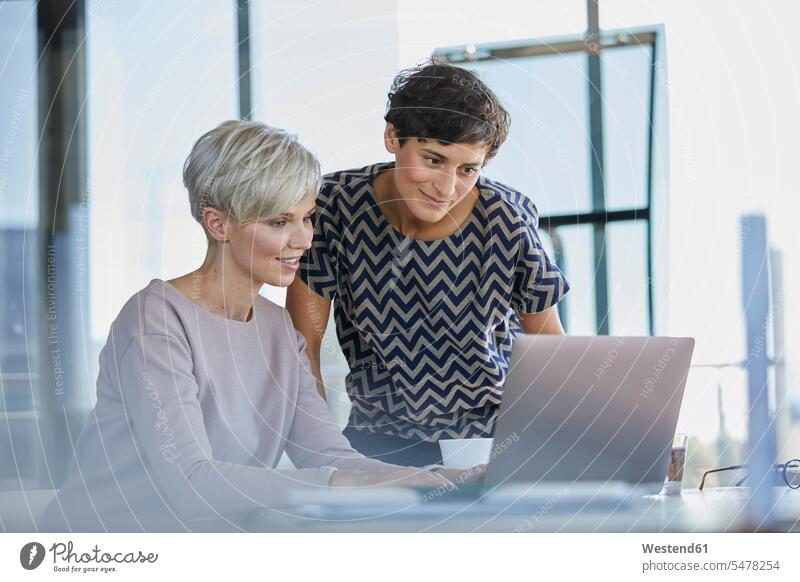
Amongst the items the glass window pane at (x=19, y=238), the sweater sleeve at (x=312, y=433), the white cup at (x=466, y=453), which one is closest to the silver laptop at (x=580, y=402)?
the white cup at (x=466, y=453)

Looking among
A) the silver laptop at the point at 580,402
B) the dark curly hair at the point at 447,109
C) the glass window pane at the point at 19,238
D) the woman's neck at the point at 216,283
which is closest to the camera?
the silver laptop at the point at 580,402

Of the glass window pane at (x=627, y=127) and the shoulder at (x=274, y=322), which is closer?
the shoulder at (x=274, y=322)

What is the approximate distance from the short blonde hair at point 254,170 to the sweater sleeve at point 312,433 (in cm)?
17

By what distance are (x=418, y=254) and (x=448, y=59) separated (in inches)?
31.0

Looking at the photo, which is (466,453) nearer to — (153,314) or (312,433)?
(312,433)

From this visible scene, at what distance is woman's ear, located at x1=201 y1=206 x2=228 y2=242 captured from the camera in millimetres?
1016

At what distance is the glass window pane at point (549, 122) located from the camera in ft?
6.06

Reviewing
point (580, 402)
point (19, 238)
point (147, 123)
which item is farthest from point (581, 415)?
point (19, 238)

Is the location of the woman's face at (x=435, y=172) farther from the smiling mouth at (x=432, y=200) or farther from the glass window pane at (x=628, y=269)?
the glass window pane at (x=628, y=269)

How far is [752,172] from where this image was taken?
1.55m

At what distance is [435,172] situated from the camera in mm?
1131

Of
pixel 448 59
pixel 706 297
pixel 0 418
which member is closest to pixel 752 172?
pixel 706 297
